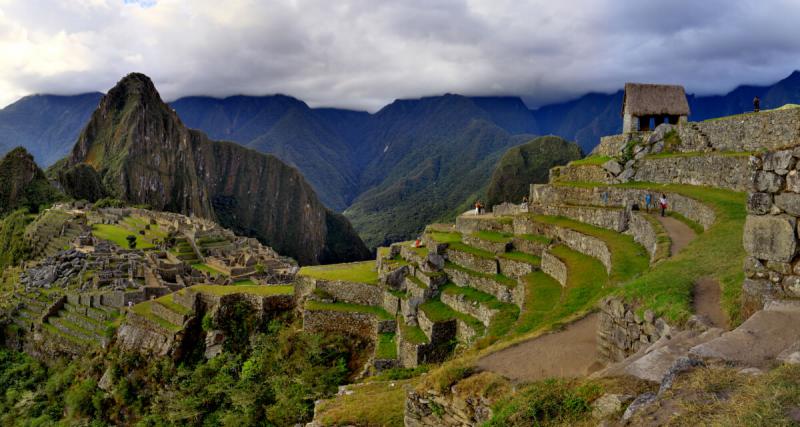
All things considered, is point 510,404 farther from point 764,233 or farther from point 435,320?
point 435,320

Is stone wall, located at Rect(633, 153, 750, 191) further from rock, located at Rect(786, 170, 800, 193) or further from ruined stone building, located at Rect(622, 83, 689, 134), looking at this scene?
rock, located at Rect(786, 170, 800, 193)

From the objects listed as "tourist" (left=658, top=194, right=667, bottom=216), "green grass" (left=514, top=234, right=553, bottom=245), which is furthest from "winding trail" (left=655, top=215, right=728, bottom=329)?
"green grass" (left=514, top=234, right=553, bottom=245)

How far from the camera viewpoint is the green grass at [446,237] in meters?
23.8

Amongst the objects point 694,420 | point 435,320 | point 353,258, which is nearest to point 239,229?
point 353,258

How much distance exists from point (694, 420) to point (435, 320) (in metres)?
13.0

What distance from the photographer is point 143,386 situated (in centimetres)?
2392

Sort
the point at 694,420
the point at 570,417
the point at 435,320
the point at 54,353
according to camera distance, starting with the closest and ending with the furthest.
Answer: the point at 694,420, the point at 570,417, the point at 435,320, the point at 54,353

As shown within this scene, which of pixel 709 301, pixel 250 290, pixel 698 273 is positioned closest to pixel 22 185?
pixel 250 290

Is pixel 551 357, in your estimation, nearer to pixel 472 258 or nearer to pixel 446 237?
pixel 472 258

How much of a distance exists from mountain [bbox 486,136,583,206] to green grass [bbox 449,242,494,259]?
119601mm

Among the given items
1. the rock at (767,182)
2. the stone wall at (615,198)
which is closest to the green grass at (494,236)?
the stone wall at (615,198)

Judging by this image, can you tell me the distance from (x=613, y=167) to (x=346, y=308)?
14325mm

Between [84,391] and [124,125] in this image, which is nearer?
[84,391]

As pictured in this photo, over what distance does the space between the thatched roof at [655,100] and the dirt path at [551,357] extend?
2094cm
